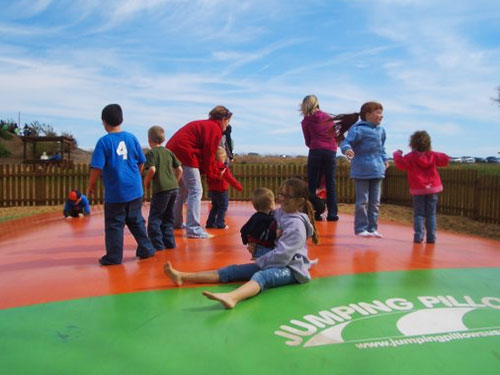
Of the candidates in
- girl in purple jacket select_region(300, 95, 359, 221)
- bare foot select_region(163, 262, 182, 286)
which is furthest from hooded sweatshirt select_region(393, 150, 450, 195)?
bare foot select_region(163, 262, 182, 286)

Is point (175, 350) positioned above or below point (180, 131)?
below

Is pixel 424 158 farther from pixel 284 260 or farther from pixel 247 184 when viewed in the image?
pixel 247 184

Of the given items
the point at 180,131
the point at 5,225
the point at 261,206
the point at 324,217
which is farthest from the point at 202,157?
the point at 5,225

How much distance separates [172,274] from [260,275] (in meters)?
0.60

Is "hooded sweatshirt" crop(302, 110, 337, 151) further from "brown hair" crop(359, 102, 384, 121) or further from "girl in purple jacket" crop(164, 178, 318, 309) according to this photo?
"girl in purple jacket" crop(164, 178, 318, 309)

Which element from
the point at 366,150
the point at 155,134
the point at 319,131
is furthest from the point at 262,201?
the point at 319,131

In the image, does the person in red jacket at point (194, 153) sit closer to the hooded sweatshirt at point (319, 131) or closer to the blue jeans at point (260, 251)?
the hooded sweatshirt at point (319, 131)

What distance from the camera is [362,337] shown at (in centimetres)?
258

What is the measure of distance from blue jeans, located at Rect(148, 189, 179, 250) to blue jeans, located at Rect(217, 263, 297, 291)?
154 cm

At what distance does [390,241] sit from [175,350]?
3.73 metres

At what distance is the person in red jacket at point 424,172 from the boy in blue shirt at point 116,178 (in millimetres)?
2875

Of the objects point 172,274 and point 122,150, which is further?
point 122,150

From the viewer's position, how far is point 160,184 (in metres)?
4.91

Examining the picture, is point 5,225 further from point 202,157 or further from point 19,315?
point 19,315
